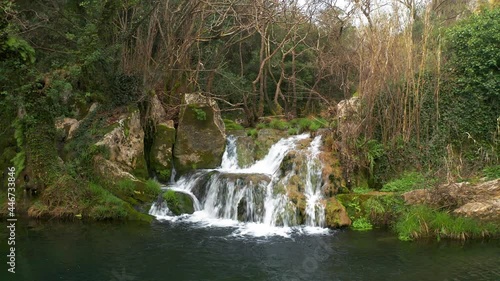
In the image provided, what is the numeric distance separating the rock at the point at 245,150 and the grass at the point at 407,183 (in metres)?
4.57

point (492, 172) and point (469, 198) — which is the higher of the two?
point (492, 172)

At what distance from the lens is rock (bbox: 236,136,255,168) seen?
45.6ft

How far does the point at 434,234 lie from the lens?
30.5ft

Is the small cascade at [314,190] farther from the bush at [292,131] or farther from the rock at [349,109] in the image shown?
the bush at [292,131]

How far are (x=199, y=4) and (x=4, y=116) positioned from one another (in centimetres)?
688

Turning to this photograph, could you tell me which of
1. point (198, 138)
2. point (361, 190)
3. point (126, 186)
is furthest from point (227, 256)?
point (198, 138)

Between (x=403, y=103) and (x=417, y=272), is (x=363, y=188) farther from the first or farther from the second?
(x=417, y=272)

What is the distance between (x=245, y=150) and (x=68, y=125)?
18.3 ft

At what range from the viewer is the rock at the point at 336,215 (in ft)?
33.7

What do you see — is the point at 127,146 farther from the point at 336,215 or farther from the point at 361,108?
the point at 361,108

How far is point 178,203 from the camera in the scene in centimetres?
1153

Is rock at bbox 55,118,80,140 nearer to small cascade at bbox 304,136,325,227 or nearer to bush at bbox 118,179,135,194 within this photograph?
bush at bbox 118,179,135,194

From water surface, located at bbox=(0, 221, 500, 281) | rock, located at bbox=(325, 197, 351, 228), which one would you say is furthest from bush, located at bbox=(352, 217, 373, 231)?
water surface, located at bbox=(0, 221, 500, 281)

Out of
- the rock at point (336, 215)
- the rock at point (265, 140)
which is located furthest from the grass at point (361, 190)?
the rock at point (265, 140)
